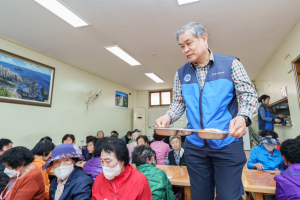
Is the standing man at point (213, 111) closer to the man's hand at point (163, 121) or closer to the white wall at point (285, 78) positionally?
the man's hand at point (163, 121)

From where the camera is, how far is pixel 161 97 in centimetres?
986

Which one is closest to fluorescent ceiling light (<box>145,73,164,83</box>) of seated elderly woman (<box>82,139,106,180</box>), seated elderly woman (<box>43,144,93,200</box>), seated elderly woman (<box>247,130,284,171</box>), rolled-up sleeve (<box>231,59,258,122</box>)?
seated elderly woman (<box>247,130,284,171</box>)

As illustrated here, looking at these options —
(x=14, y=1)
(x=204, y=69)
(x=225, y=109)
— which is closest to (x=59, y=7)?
(x=14, y=1)

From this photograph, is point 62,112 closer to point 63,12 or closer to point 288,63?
point 63,12

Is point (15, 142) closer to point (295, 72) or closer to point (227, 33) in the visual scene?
point (227, 33)

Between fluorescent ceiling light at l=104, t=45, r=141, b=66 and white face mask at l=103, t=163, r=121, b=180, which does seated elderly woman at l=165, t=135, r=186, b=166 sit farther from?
fluorescent ceiling light at l=104, t=45, r=141, b=66

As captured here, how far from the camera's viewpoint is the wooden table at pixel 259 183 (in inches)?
66.7

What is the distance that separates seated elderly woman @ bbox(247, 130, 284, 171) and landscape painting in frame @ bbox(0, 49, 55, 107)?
5.03 metres

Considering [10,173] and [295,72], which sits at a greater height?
[295,72]

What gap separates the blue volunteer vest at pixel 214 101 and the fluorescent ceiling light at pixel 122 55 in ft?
12.9

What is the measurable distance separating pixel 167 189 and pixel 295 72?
3705 mm

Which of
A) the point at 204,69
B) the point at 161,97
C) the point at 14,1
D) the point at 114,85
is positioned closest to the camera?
the point at 204,69

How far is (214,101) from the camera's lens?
36.5 inches

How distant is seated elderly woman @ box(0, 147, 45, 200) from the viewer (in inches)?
64.1
